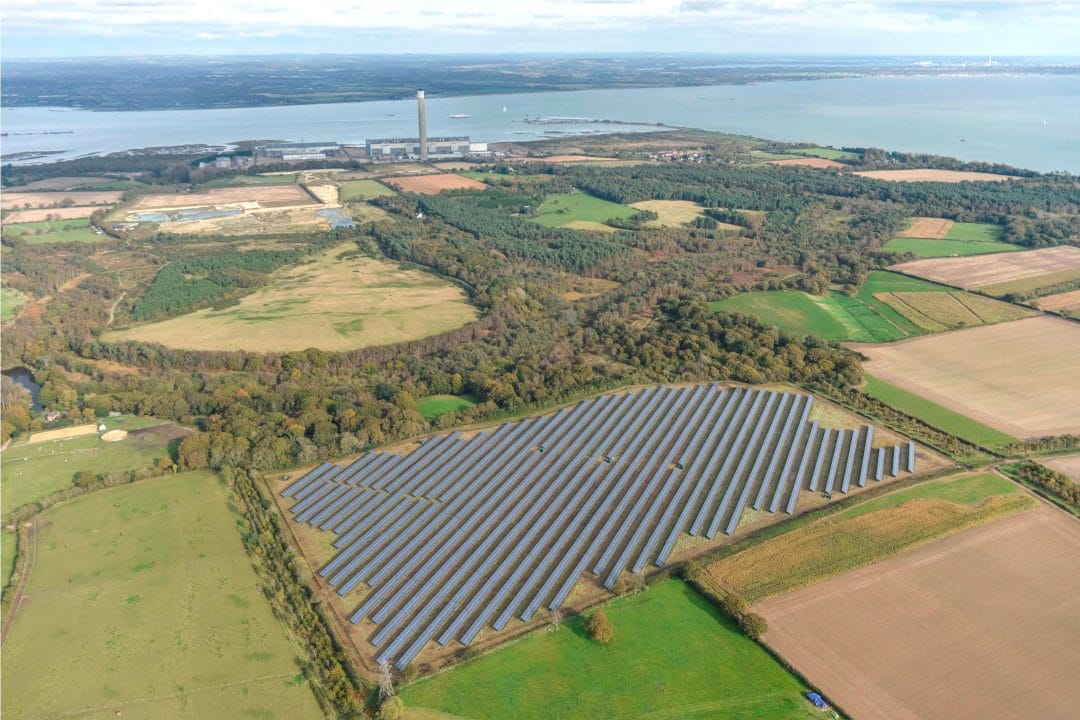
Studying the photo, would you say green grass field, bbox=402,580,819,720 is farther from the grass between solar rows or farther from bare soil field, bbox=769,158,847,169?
bare soil field, bbox=769,158,847,169

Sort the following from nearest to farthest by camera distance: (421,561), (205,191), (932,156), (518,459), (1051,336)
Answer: (421,561) < (518,459) < (1051,336) < (205,191) < (932,156)

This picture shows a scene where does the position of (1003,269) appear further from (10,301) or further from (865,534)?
(10,301)

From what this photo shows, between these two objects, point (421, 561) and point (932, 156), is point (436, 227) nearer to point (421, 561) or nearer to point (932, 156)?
point (421, 561)

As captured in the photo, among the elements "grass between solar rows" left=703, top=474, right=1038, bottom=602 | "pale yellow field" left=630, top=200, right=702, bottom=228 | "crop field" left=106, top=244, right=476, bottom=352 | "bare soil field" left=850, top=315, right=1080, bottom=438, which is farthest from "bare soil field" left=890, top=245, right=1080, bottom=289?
"crop field" left=106, top=244, right=476, bottom=352

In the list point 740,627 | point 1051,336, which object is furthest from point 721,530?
point 1051,336

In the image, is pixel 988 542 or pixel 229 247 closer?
pixel 988 542
